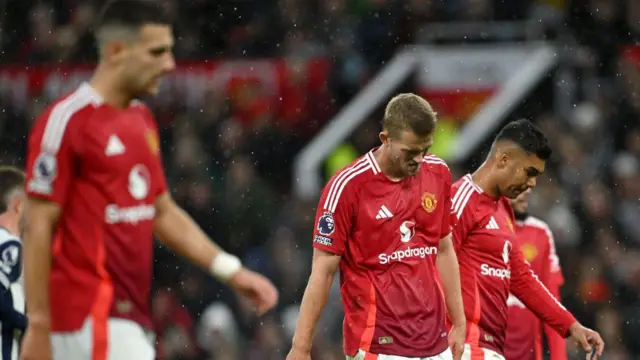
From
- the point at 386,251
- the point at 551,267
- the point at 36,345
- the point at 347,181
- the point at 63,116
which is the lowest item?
the point at 551,267

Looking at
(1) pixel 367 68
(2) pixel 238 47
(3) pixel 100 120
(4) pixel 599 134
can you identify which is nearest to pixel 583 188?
(4) pixel 599 134

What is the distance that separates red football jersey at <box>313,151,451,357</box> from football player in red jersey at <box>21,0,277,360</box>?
5.20 feet

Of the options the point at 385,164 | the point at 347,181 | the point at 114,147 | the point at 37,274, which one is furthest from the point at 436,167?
the point at 37,274

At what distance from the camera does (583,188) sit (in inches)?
598

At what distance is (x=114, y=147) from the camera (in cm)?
526

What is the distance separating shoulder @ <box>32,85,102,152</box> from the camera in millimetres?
5129

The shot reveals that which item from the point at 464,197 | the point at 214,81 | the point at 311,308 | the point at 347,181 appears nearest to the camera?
the point at 311,308

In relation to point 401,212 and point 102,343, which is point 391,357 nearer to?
point 401,212

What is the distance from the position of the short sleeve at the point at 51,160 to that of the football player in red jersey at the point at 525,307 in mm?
4242

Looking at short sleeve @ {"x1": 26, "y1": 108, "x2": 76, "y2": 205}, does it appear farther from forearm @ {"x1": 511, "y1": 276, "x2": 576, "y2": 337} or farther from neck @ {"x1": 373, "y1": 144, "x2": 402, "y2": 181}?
forearm @ {"x1": 511, "y1": 276, "x2": 576, "y2": 337}

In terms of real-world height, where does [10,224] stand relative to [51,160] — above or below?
below

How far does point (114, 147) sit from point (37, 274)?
57cm

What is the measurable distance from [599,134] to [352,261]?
955 cm

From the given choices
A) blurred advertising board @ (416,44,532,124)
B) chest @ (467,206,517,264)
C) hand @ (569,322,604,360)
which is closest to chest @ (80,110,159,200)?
chest @ (467,206,517,264)
